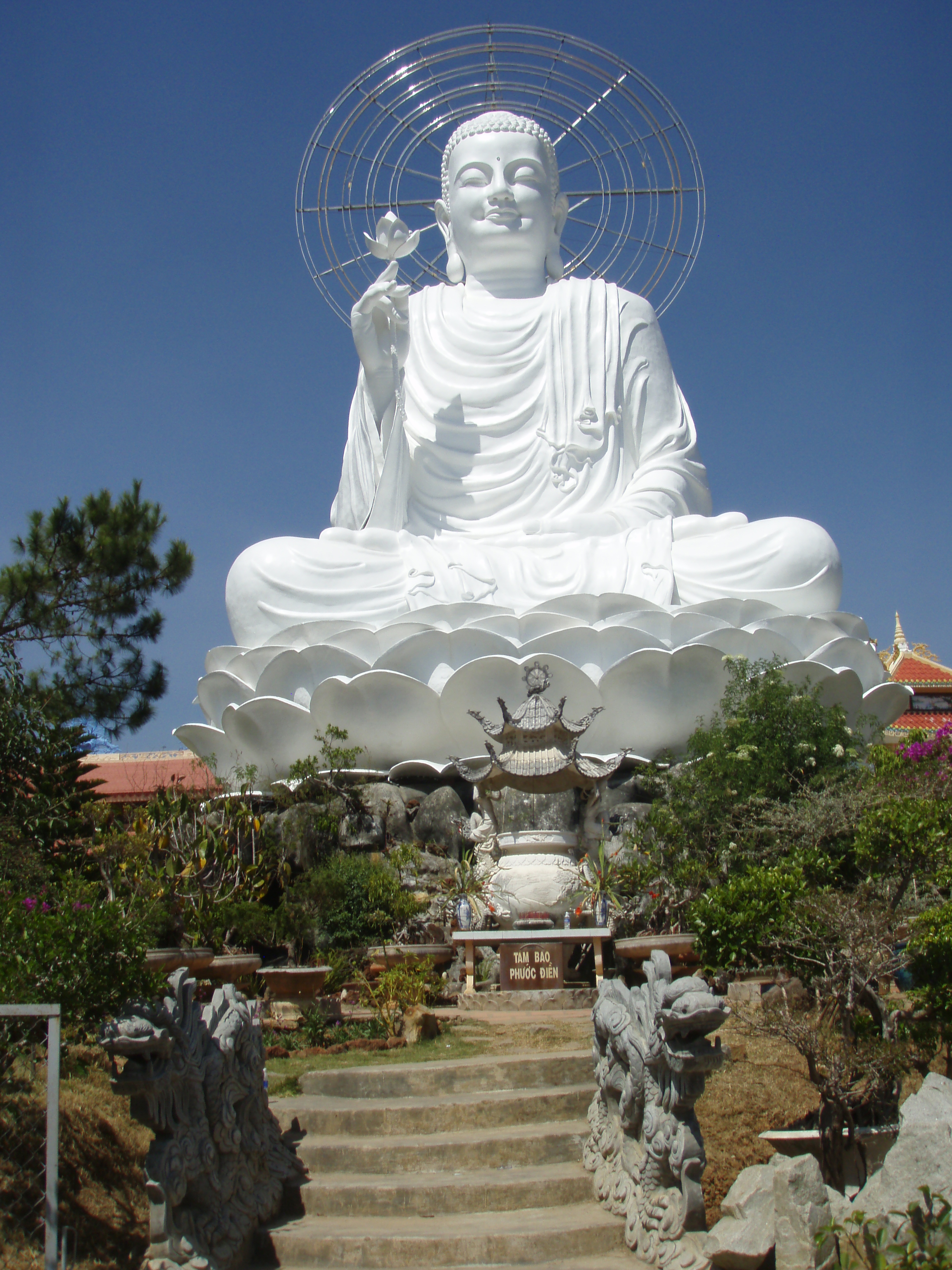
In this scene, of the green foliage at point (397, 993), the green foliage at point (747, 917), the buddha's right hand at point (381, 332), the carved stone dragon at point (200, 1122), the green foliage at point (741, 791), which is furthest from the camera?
the buddha's right hand at point (381, 332)

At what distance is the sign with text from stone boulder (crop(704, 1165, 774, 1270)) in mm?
3521

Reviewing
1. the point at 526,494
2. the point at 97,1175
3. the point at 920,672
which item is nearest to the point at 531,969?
the point at 97,1175

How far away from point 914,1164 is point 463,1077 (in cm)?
211

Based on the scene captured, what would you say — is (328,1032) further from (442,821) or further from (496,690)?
(496,690)

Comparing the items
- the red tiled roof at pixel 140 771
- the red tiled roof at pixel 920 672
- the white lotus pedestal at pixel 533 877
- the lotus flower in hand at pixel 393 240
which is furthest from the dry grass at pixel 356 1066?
the red tiled roof at pixel 920 672

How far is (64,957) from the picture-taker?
16.8 feet

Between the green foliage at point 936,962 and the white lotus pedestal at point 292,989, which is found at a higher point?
the green foliage at point 936,962

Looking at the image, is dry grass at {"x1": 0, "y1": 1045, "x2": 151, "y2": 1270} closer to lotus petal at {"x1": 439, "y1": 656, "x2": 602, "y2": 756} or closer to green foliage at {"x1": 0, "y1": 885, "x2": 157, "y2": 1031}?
green foliage at {"x1": 0, "y1": 885, "x2": 157, "y2": 1031}

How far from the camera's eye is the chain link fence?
3.90 metres

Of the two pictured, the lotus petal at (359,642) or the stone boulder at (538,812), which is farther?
the lotus petal at (359,642)

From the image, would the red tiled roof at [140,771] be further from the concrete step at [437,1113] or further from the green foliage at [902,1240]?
the green foliage at [902,1240]

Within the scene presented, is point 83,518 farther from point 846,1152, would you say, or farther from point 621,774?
point 846,1152

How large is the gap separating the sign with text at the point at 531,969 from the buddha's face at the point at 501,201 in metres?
9.77

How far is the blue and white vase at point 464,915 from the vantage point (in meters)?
8.95
